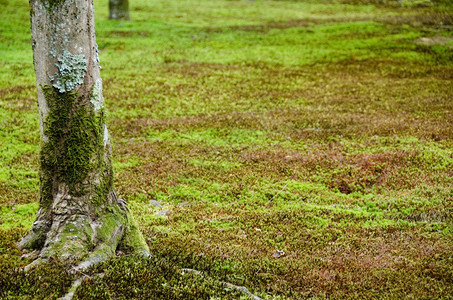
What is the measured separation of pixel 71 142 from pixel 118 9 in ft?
117

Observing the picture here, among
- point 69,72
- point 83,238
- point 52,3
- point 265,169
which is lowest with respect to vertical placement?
point 265,169

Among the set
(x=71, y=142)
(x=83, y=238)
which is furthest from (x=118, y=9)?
(x=83, y=238)

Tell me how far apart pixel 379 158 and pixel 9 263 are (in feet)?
32.8

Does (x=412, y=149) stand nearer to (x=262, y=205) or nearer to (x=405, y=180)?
(x=405, y=180)

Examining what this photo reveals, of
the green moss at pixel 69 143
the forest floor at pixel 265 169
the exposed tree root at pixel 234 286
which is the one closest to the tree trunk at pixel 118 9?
the forest floor at pixel 265 169

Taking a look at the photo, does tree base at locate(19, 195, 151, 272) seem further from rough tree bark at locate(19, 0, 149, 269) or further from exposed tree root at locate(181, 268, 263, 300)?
exposed tree root at locate(181, 268, 263, 300)

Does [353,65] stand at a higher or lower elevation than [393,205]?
higher

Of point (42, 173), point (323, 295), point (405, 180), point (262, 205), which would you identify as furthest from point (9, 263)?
point (405, 180)

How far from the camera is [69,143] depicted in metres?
5.65

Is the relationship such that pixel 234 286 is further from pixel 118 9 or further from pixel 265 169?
pixel 118 9

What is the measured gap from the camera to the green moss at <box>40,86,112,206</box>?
5.58 metres

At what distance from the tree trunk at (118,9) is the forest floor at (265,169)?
1015cm

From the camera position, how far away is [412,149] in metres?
12.1

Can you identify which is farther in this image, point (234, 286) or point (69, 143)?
point (69, 143)
